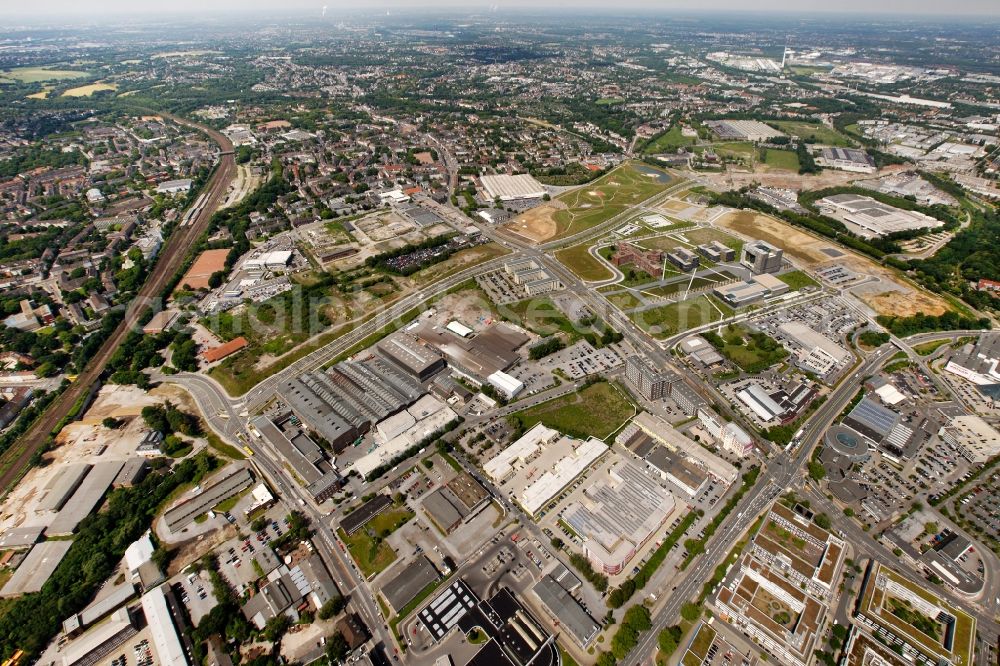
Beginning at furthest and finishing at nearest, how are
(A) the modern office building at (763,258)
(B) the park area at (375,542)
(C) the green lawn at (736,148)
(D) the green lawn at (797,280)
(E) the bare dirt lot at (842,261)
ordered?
(C) the green lawn at (736,148) → (A) the modern office building at (763,258) → (D) the green lawn at (797,280) → (E) the bare dirt lot at (842,261) → (B) the park area at (375,542)

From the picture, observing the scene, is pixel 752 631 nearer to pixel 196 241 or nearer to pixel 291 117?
pixel 196 241

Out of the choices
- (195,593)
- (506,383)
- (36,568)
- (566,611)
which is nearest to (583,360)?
(506,383)

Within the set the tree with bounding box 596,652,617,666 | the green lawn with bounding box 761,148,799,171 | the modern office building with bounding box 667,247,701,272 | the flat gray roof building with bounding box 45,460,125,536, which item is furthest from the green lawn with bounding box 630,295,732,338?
the green lawn with bounding box 761,148,799,171

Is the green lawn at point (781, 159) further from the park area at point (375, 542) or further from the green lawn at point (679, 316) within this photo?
the park area at point (375, 542)

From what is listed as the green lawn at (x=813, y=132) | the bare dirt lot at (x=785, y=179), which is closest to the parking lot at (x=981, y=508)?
the bare dirt lot at (x=785, y=179)

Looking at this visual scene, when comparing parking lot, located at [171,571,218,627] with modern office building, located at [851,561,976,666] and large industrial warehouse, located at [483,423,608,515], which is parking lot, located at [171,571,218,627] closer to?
large industrial warehouse, located at [483,423,608,515]

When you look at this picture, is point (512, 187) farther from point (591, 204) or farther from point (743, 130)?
point (743, 130)
